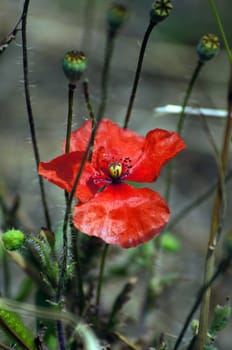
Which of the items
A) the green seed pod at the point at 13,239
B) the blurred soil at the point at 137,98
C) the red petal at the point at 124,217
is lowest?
the blurred soil at the point at 137,98

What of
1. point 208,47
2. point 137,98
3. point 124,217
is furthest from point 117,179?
point 137,98

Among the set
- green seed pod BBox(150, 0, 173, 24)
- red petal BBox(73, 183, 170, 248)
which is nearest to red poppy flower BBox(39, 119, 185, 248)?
red petal BBox(73, 183, 170, 248)

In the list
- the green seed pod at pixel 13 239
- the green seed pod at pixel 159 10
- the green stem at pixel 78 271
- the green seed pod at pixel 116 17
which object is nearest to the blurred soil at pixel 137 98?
the green stem at pixel 78 271

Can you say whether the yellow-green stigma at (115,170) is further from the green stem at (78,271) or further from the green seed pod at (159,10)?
the green seed pod at (159,10)

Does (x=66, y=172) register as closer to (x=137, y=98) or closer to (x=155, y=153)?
(x=155, y=153)

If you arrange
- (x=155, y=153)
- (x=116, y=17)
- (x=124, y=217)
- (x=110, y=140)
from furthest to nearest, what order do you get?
(x=110, y=140), (x=155, y=153), (x=124, y=217), (x=116, y=17)

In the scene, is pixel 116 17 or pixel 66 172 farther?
pixel 66 172

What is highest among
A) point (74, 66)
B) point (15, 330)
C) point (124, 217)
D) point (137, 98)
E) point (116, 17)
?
point (116, 17)

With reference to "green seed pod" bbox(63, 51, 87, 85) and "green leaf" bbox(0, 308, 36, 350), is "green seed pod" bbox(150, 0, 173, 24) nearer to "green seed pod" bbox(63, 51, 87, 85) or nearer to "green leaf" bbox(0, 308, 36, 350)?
"green seed pod" bbox(63, 51, 87, 85)

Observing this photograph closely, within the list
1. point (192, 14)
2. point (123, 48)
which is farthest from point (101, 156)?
point (192, 14)
